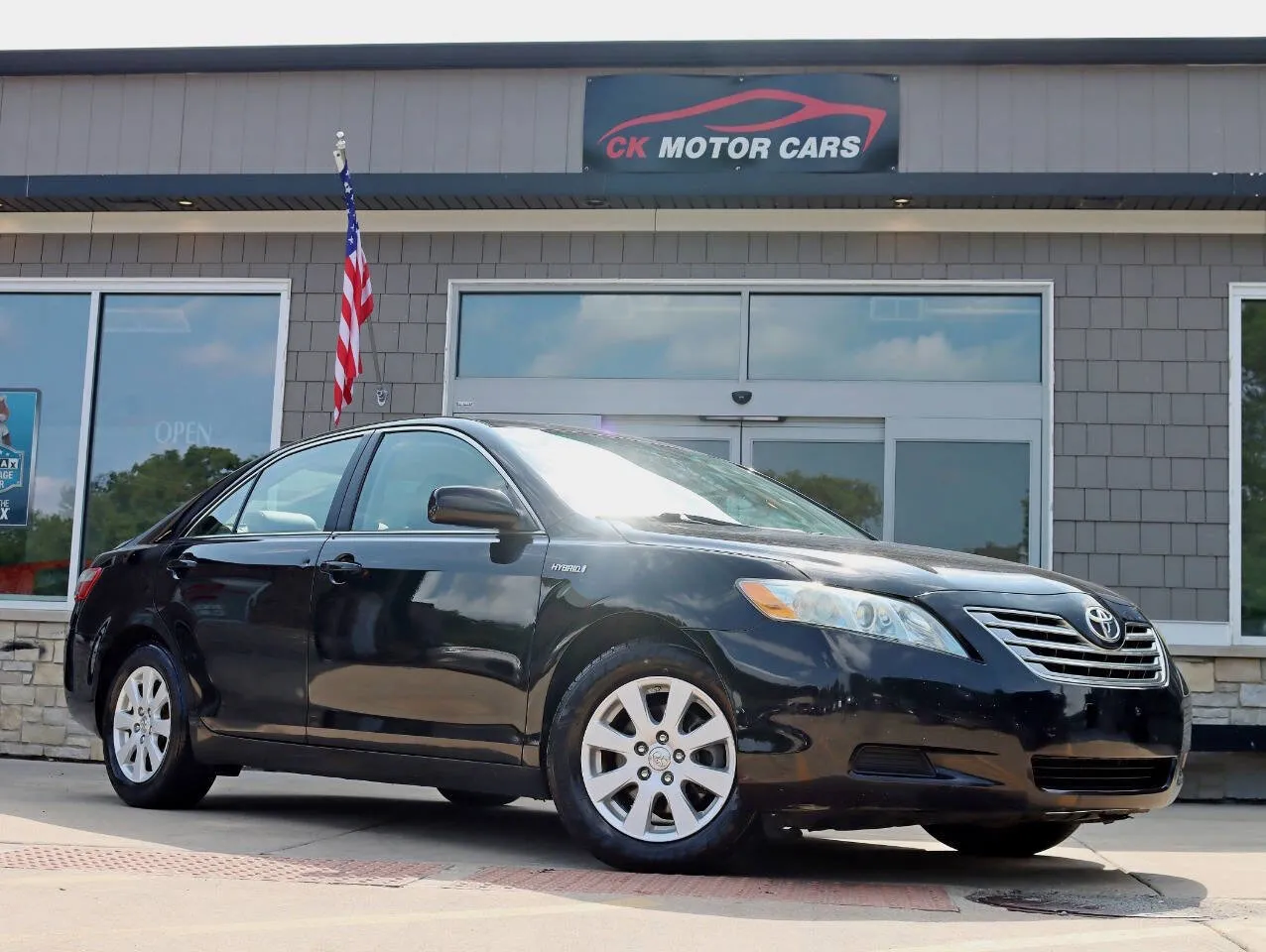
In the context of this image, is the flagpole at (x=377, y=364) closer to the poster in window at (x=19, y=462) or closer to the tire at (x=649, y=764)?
the poster in window at (x=19, y=462)

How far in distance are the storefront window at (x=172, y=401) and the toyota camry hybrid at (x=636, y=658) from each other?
5.67m

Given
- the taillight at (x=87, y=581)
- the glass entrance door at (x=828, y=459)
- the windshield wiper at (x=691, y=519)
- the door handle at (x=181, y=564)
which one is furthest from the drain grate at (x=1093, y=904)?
the glass entrance door at (x=828, y=459)

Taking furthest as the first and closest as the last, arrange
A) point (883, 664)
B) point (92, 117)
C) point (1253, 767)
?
1. point (92, 117)
2. point (1253, 767)
3. point (883, 664)

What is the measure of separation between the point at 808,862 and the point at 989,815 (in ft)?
3.02

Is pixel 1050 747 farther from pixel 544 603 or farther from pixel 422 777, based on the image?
pixel 422 777

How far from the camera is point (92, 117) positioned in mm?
12359

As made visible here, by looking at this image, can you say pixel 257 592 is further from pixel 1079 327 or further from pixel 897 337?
pixel 1079 327

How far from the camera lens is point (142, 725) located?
22.4 feet

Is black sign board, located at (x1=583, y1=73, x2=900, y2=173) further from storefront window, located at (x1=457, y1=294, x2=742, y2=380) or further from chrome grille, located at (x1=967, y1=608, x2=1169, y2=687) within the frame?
chrome grille, located at (x1=967, y1=608, x2=1169, y2=687)

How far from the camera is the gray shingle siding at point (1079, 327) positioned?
1114 centimetres

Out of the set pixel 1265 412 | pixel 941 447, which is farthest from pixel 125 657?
pixel 1265 412

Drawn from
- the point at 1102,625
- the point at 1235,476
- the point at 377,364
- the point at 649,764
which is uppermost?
the point at 377,364

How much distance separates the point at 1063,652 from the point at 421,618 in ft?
6.92

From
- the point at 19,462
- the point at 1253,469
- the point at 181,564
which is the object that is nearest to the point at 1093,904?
the point at 181,564
